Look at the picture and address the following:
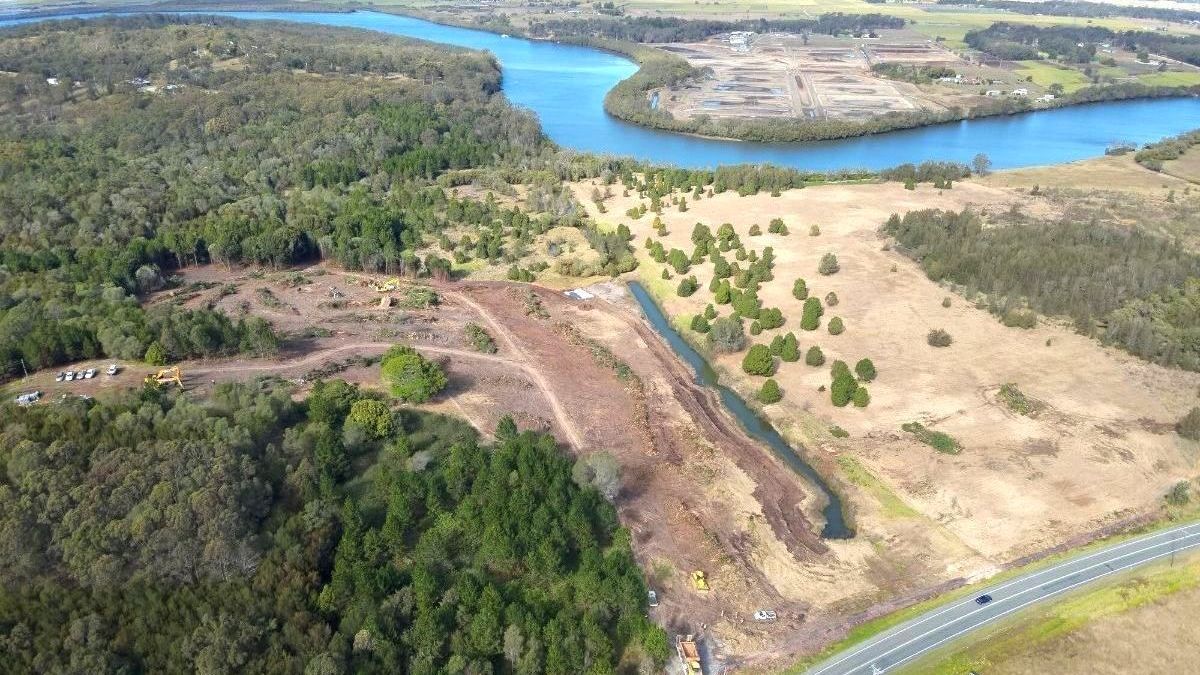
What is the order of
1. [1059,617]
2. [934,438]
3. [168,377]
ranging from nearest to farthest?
[1059,617]
[934,438]
[168,377]

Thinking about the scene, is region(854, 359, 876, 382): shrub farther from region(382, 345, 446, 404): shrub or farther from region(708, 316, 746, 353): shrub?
region(382, 345, 446, 404): shrub

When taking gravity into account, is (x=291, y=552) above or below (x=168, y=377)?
above

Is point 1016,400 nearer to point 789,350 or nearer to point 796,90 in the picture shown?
point 789,350

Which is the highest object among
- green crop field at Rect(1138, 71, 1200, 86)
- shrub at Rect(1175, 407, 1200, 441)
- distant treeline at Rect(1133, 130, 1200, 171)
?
green crop field at Rect(1138, 71, 1200, 86)

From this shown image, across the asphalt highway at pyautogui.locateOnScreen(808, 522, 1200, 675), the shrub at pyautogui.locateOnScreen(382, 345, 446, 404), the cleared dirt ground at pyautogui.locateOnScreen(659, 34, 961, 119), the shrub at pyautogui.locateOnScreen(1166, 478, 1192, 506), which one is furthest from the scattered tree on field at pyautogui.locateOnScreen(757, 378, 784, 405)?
the cleared dirt ground at pyautogui.locateOnScreen(659, 34, 961, 119)

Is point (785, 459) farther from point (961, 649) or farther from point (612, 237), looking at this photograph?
point (612, 237)

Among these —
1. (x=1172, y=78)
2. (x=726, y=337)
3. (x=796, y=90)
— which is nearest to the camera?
(x=726, y=337)

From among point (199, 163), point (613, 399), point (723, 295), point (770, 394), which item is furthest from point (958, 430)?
point (199, 163)
